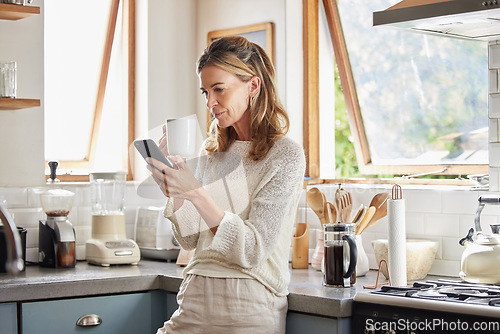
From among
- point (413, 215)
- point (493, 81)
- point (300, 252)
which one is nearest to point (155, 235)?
point (300, 252)

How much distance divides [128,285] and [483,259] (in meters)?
1.35

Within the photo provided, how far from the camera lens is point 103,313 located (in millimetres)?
2836

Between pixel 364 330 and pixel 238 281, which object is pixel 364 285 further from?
pixel 238 281

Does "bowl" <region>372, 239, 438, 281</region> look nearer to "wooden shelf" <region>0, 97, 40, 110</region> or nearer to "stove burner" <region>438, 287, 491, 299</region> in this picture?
"stove burner" <region>438, 287, 491, 299</region>

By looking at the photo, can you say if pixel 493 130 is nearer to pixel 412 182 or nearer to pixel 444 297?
pixel 412 182

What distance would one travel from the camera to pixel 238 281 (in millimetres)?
2240

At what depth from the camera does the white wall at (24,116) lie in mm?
3354

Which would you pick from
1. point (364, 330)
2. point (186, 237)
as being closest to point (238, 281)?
point (186, 237)

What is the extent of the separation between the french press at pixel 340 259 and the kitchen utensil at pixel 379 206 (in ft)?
1.40

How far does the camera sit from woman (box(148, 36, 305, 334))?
85.0 inches

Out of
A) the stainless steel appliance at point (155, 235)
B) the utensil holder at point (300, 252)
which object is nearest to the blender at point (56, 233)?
the stainless steel appliance at point (155, 235)

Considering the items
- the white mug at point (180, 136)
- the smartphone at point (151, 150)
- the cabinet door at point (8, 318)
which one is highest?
the white mug at point (180, 136)

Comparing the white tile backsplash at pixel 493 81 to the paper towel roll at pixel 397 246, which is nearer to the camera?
the paper towel roll at pixel 397 246

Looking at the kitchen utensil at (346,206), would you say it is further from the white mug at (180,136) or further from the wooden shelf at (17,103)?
the wooden shelf at (17,103)
